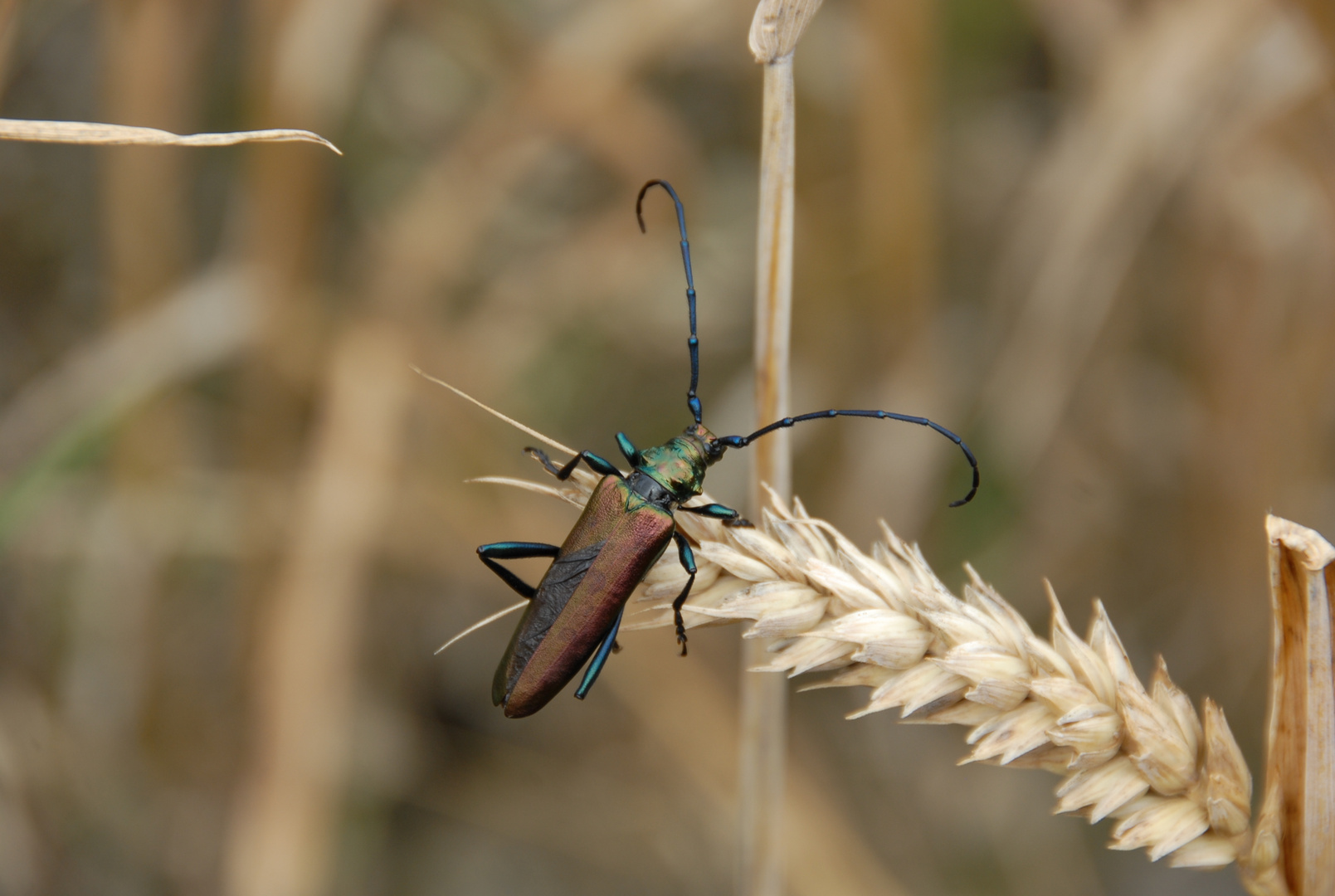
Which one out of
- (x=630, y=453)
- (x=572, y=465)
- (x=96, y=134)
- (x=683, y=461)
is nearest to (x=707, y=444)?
(x=683, y=461)

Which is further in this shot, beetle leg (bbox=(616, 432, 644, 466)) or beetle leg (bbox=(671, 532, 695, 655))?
beetle leg (bbox=(616, 432, 644, 466))

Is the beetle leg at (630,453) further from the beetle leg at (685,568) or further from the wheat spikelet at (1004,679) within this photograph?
the wheat spikelet at (1004,679)

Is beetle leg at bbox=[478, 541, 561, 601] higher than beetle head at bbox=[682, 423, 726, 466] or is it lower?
lower

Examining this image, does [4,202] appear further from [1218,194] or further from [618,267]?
[1218,194]

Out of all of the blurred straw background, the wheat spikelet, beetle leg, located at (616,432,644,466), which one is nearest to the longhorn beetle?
beetle leg, located at (616,432,644,466)

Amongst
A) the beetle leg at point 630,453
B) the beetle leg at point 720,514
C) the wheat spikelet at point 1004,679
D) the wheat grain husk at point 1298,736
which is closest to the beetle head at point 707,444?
the beetle leg at point 630,453

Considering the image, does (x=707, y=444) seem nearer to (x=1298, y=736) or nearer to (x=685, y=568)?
(x=685, y=568)

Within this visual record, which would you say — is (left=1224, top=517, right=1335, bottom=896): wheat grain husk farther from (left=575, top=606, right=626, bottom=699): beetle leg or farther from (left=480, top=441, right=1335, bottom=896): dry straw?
(left=575, top=606, right=626, bottom=699): beetle leg
